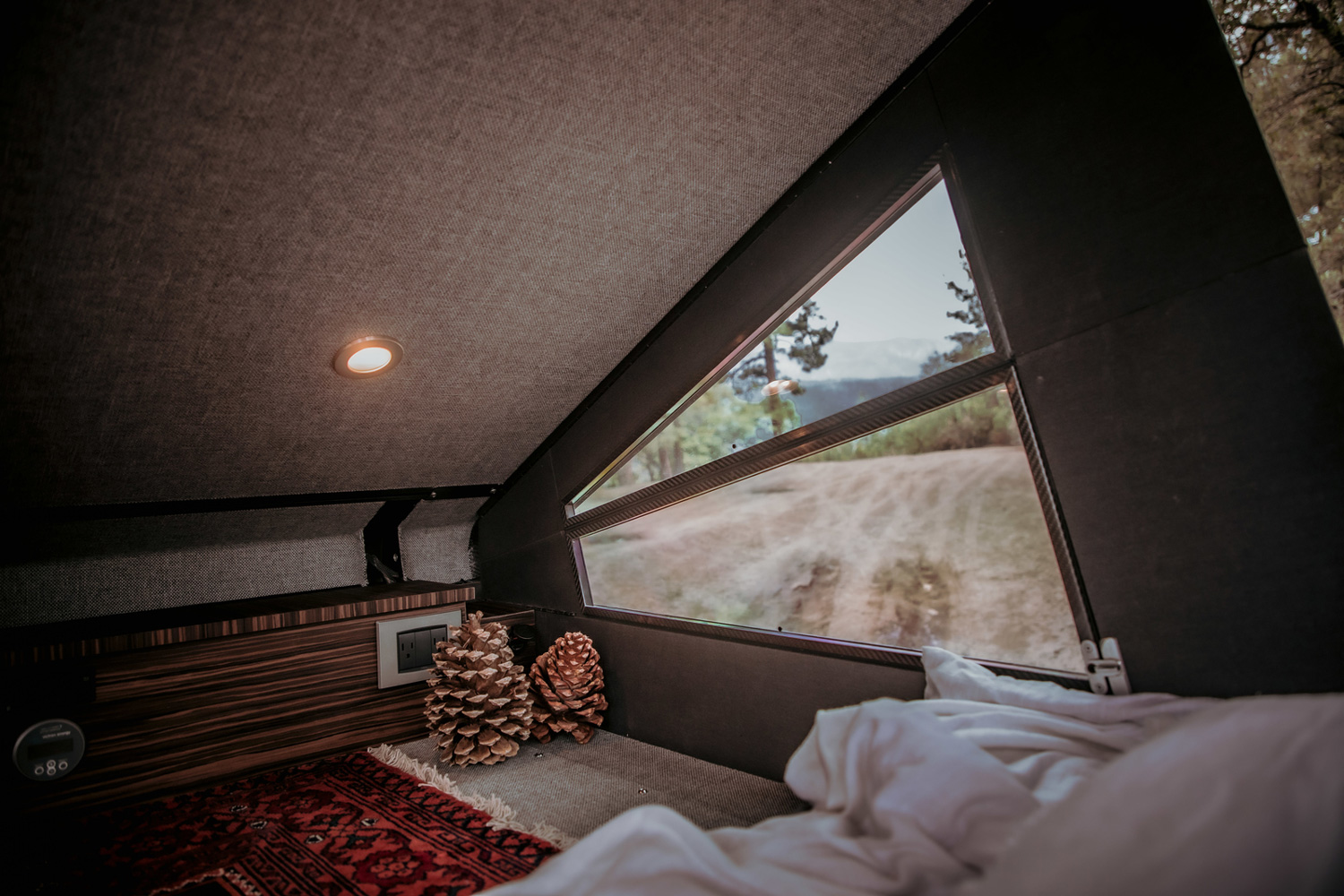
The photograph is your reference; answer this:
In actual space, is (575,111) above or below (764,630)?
above

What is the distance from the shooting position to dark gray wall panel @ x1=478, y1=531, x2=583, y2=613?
215cm

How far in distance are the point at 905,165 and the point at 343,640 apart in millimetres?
1969

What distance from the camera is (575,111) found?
1.20 metres

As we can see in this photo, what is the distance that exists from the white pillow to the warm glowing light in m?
1.54

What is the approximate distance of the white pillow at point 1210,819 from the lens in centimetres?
41

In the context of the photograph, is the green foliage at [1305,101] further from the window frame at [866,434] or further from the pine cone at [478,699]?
the pine cone at [478,699]

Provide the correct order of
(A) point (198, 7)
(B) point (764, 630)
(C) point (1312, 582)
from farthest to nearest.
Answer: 1. (B) point (764, 630)
2. (A) point (198, 7)
3. (C) point (1312, 582)

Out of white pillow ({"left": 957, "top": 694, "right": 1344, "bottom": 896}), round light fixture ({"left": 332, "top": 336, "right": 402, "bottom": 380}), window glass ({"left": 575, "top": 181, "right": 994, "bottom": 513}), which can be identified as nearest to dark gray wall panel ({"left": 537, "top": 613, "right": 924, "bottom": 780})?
window glass ({"left": 575, "top": 181, "right": 994, "bottom": 513})

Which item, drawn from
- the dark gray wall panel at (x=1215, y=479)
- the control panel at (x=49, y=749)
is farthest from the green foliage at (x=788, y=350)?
the control panel at (x=49, y=749)

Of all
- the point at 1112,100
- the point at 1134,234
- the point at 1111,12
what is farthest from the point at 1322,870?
the point at 1111,12

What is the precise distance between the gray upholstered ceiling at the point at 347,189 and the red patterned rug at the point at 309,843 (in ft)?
2.87

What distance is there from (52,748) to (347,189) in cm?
148

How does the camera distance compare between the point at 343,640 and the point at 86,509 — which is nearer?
the point at 86,509

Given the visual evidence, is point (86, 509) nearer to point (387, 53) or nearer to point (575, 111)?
point (387, 53)
